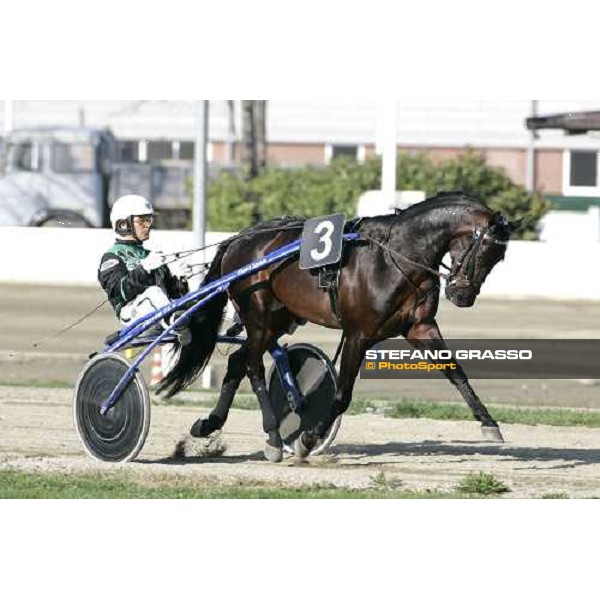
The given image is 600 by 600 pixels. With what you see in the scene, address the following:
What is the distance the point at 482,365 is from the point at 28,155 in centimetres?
1951

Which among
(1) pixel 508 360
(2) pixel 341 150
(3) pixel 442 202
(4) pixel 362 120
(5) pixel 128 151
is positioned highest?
(4) pixel 362 120

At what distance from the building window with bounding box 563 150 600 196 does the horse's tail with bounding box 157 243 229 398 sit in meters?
34.6

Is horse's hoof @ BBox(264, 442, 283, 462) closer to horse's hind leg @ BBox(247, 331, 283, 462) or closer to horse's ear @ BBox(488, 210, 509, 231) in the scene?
horse's hind leg @ BBox(247, 331, 283, 462)

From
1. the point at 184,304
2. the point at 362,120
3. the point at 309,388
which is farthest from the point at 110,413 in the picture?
the point at 362,120

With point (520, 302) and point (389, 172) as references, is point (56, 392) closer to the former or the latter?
point (389, 172)

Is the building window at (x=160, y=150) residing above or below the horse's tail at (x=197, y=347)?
above

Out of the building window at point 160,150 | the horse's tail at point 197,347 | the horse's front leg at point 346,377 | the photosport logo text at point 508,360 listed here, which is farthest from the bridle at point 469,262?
the building window at point 160,150

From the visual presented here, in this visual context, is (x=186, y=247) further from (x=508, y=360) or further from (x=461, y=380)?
(x=461, y=380)

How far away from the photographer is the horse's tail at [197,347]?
1119 centimetres

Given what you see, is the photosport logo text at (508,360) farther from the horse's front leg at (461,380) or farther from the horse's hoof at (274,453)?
the horse's front leg at (461,380)

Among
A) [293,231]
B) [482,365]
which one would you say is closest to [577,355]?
[482,365]

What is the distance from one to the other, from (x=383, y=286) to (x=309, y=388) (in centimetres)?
132

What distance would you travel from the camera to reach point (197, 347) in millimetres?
11219

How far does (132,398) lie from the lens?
1054 cm
